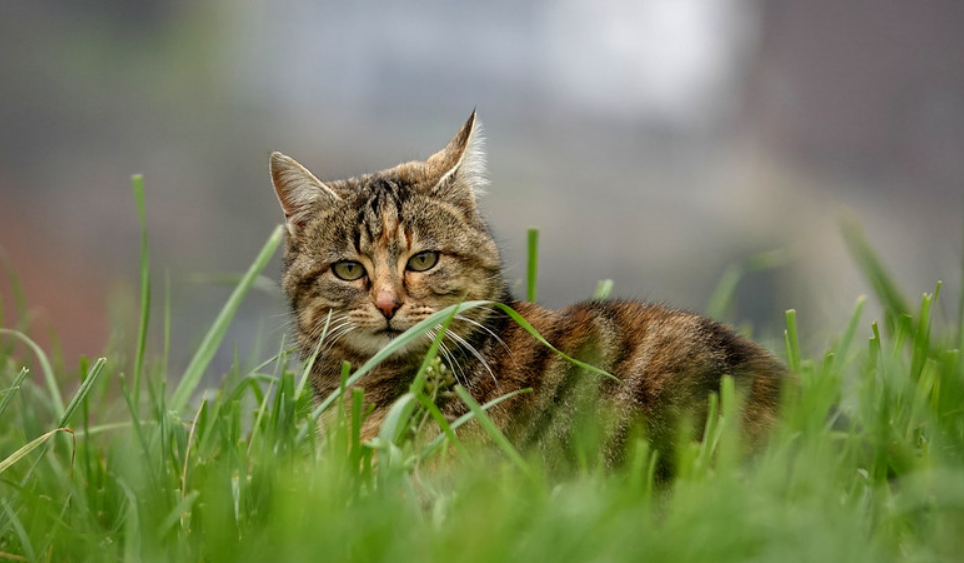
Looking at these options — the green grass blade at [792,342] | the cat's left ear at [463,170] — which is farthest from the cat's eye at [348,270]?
the green grass blade at [792,342]

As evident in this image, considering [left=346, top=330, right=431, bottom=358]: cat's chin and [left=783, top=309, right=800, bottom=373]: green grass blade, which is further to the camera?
[left=346, top=330, right=431, bottom=358]: cat's chin

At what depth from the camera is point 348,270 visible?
2248 millimetres

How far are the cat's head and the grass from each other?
0.22 metres

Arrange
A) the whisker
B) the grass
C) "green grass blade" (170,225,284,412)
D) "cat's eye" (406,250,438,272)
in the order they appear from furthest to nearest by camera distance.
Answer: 1. "cat's eye" (406,250,438,272)
2. "green grass blade" (170,225,284,412)
3. the whisker
4. the grass

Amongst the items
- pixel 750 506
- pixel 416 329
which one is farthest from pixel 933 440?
pixel 416 329

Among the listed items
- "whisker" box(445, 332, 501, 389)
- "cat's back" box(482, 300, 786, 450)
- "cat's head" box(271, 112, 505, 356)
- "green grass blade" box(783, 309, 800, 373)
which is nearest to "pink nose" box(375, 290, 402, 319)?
"cat's head" box(271, 112, 505, 356)

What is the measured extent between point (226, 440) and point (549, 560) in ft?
2.10

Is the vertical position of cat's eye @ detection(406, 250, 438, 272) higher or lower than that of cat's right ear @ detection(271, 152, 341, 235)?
lower

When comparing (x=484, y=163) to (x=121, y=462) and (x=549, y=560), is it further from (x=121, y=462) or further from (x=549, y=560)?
(x=549, y=560)

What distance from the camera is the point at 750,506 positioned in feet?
4.06

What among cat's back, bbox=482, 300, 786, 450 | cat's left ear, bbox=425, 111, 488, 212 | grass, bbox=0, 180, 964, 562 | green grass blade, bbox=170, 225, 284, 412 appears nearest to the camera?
grass, bbox=0, 180, 964, 562

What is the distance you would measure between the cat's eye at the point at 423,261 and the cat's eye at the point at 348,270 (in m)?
0.11

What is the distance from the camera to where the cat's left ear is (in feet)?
7.68

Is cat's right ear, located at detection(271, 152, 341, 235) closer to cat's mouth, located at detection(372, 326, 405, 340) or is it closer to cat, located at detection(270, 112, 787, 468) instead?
cat, located at detection(270, 112, 787, 468)
